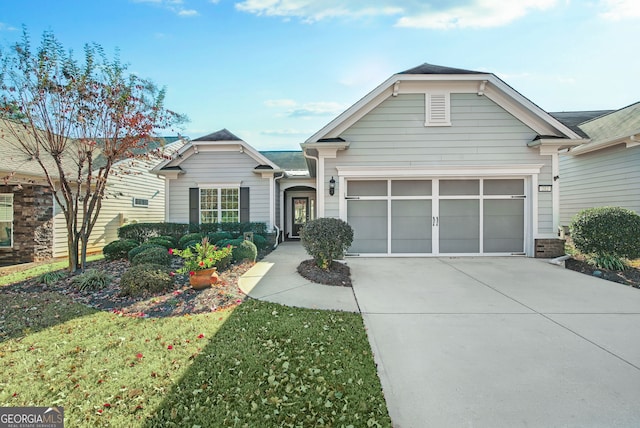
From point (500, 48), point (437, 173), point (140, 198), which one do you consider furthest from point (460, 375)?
point (140, 198)

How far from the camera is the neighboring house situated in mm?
8586

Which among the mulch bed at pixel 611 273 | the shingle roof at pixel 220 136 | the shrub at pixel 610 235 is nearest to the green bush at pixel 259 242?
the shingle roof at pixel 220 136

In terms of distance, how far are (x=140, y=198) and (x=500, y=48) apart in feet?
48.3

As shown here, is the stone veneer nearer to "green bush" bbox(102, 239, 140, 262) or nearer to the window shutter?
"green bush" bbox(102, 239, 140, 262)

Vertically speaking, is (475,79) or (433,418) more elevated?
(475,79)

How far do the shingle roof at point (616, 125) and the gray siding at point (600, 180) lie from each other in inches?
19.6

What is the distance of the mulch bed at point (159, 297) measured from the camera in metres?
4.55

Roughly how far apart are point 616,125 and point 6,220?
1956cm

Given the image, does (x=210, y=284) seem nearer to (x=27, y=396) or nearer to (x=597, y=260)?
(x=27, y=396)

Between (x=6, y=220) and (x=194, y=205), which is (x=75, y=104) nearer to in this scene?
(x=194, y=205)

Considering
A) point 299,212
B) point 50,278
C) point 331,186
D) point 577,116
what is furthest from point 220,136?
point 577,116

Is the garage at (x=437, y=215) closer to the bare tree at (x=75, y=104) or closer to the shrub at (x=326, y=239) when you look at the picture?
the shrub at (x=326, y=239)

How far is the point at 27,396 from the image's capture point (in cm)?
244

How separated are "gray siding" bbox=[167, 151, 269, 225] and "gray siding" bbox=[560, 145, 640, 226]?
11.5 m
